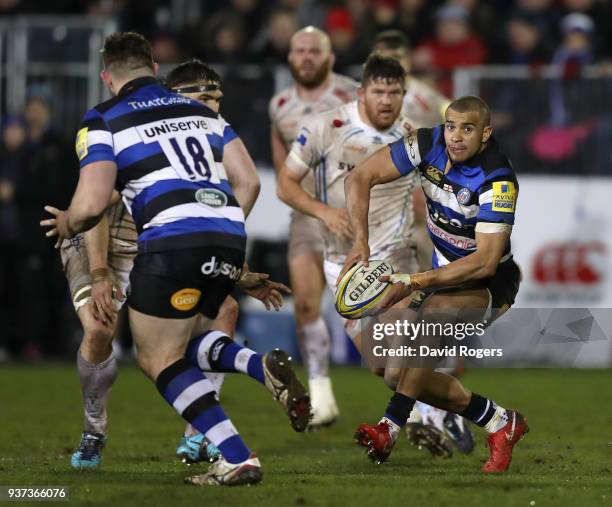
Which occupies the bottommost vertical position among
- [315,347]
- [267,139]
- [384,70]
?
[315,347]

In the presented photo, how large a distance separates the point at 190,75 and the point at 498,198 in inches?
82.1

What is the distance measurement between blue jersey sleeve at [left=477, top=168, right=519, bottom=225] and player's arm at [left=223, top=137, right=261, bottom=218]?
130 cm

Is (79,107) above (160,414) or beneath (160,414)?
above

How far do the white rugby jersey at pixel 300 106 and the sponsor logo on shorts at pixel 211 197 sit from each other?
13.3ft

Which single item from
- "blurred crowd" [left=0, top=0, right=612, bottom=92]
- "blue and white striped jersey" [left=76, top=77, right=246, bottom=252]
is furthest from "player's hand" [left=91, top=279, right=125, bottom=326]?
"blurred crowd" [left=0, top=0, right=612, bottom=92]

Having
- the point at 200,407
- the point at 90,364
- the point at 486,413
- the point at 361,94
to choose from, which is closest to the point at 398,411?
the point at 486,413

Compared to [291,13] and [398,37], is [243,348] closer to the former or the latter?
[398,37]

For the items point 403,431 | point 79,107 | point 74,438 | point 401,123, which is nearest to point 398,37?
point 401,123

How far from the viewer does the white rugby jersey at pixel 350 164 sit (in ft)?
32.2

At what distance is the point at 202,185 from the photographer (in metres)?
7.18

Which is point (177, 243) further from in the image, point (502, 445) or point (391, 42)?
point (391, 42)

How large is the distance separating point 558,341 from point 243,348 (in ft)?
31.4

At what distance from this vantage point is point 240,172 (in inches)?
298

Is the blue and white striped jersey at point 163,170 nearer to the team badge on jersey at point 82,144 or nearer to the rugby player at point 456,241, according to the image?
the team badge on jersey at point 82,144
